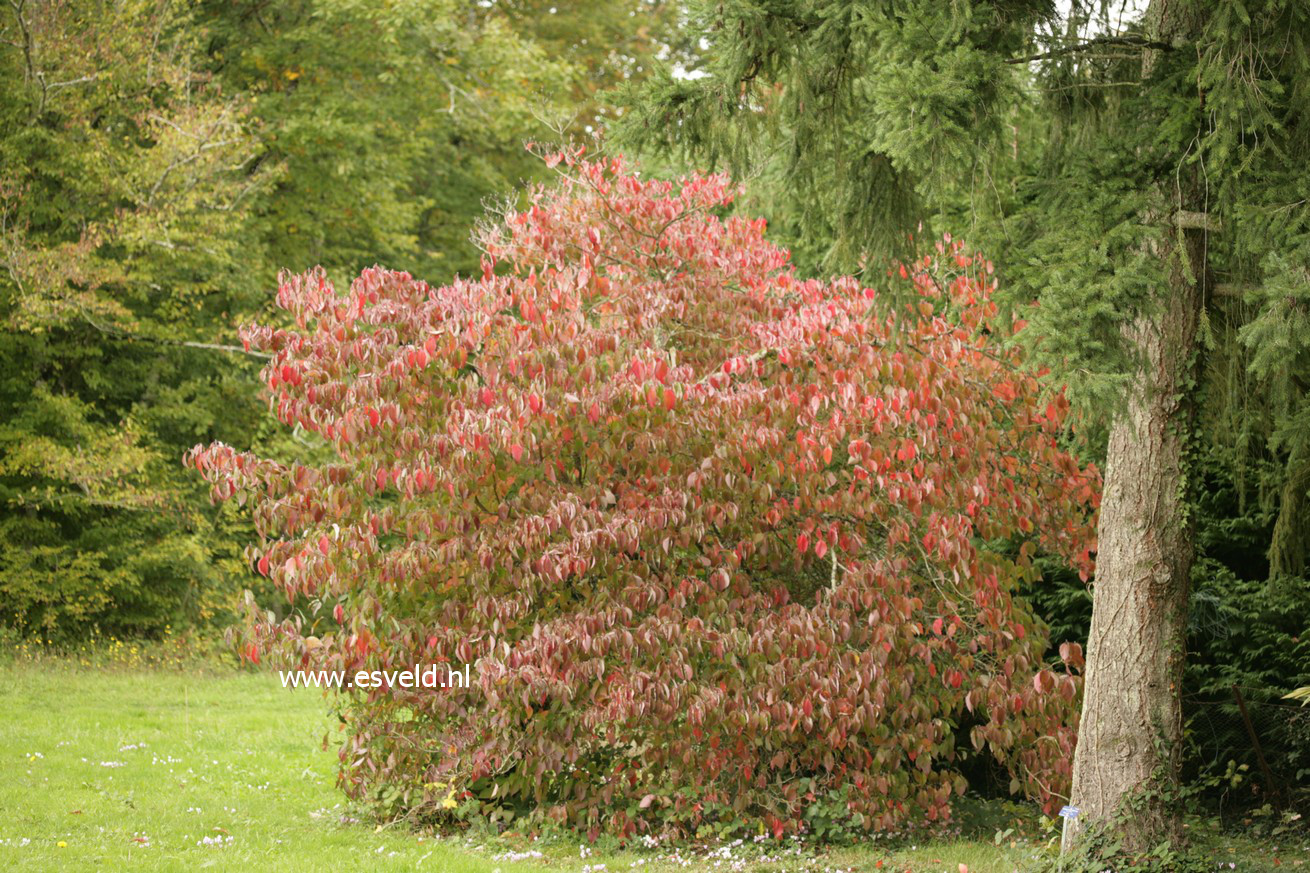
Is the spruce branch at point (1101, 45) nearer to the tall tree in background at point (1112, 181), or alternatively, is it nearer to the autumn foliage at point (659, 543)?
the tall tree in background at point (1112, 181)

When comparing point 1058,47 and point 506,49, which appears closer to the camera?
point 1058,47

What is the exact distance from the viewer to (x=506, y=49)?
17531 millimetres

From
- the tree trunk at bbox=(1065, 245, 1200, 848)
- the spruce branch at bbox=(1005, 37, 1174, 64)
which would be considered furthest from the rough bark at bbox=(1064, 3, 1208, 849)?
the spruce branch at bbox=(1005, 37, 1174, 64)

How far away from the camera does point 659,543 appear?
263 inches

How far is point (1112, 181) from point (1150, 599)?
1.87m

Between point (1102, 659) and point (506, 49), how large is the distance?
13.9 meters

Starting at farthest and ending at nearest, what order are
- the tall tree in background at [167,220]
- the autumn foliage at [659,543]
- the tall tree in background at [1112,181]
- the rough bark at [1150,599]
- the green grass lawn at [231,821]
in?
the tall tree in background at [167,220]
the autumn foliage at [659,543]
the green grass lawn at [231,821]
the rough bark at [1150,599]
the tall tree in background at [1112,181]

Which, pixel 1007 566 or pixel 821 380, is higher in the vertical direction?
pixel 821 380

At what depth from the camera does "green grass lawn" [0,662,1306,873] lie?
621 centimetres

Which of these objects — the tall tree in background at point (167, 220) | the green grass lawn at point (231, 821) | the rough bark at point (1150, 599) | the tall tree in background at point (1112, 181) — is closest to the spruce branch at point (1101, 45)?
the tall tree in background at point (1112, 181)

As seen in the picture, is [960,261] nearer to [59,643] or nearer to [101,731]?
[101,731]

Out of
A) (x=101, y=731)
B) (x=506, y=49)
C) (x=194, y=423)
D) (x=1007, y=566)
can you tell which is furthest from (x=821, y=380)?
(x=506, y=49)

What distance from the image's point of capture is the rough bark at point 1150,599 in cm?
573

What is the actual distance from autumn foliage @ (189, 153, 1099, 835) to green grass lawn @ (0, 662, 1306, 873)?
36 cm
